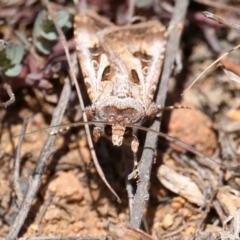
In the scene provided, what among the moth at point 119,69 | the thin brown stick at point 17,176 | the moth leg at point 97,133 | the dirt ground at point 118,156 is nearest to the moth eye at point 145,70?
the moth at point 119,69

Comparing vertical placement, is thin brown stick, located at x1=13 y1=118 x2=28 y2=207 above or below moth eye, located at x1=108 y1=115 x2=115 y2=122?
below

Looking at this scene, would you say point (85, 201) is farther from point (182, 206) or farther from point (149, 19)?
point (149, 19)

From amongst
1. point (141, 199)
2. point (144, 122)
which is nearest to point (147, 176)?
point (141, 199)

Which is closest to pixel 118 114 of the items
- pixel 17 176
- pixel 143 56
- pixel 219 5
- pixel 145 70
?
pixel 145 70

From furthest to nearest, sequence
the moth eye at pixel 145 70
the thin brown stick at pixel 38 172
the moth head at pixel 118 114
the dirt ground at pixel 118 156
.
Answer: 1. the moth eye at pixel 145 70
2. the dirt ground at pixel 118 156
3. the moth head at pixel 118 114
4. the thin brown stick at pixel 38 172

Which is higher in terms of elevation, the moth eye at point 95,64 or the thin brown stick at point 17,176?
the moth eye at point 95,64

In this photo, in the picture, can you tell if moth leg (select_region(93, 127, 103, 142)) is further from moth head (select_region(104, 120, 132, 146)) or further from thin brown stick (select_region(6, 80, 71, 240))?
thin brown stick (select_region(6, 80, 71, 240))

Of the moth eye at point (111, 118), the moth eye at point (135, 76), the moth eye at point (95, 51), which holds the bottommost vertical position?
the moth eye at point (111, 118)

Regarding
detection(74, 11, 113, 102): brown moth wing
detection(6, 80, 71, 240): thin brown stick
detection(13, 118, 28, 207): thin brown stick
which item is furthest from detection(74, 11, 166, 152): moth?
detection(13, 118, 28, 207): thin brown stick

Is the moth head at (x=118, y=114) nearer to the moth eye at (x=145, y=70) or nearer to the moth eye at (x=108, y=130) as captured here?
the moth eye at (x=108, y=130)
